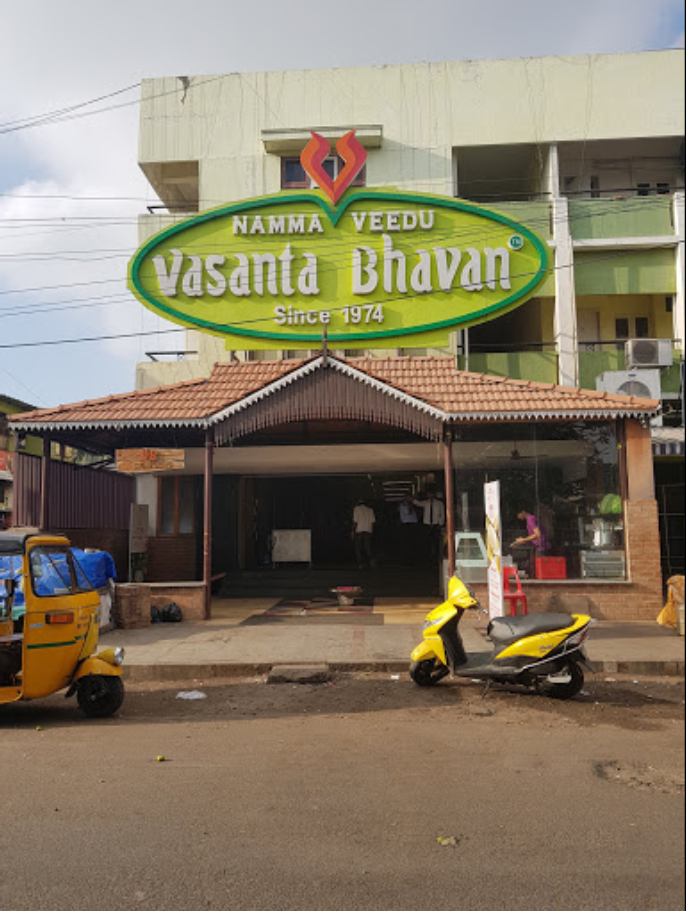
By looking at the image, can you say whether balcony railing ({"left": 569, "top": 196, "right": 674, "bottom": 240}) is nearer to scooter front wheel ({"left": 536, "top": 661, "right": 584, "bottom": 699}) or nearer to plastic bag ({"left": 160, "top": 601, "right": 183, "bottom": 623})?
plastic bag ({"left": 160, "top": 601, "right": 183, "bottom": 623})

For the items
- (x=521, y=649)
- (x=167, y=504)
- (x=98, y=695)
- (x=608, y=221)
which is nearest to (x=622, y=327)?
(x=608, y=221)

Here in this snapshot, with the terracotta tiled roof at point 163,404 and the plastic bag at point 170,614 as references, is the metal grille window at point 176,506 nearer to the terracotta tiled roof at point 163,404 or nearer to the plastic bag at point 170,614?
the terracotta tiled roof at point 163,404

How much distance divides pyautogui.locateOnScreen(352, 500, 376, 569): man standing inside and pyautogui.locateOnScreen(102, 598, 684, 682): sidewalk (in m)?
4.11

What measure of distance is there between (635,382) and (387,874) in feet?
48.6

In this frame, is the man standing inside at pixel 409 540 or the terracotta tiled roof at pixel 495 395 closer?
the terracotta tiled roof at pixel 495 395

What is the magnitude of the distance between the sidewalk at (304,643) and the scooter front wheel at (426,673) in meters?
0.94

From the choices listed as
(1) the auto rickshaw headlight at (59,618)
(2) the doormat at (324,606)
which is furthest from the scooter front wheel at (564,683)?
(2) the doormat at (324,606)

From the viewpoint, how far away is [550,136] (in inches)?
698

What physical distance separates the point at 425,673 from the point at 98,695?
341 centimetres

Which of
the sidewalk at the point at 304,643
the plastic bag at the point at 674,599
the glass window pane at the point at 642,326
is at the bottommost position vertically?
the sidewalk at the point at 304,643

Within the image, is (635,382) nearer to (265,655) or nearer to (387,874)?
(265,655)

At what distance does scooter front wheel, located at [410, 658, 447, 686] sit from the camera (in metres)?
7.91

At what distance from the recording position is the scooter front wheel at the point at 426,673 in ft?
25.9

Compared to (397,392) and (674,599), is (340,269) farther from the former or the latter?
(674,599)
